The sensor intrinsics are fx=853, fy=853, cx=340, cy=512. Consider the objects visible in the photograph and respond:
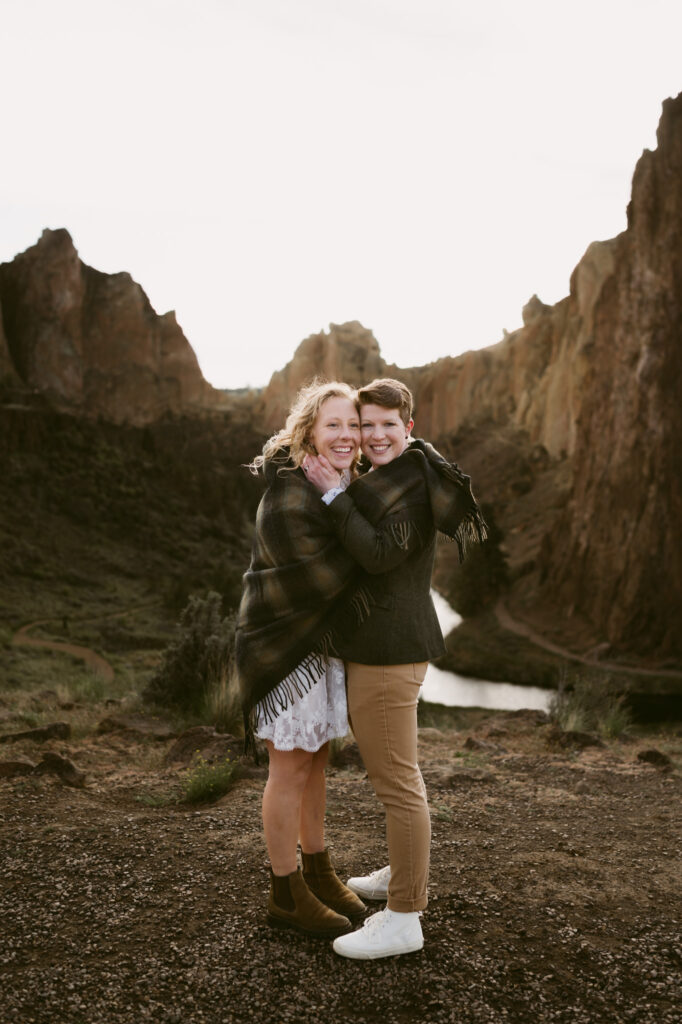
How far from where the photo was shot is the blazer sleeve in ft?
9.93

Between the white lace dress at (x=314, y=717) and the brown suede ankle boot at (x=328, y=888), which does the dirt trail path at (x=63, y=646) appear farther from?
the white lace dress at (x=314, y=717)

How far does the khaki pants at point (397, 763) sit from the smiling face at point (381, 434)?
796mm

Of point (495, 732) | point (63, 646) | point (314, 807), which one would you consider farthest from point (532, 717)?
point (63, 646)

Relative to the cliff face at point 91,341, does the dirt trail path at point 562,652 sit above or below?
below

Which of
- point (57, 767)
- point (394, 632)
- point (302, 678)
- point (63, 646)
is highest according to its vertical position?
point (394, 632)

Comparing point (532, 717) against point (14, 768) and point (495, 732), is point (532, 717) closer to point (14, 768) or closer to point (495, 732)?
point (495, 732)

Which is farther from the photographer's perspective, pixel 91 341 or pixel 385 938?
pixel 91 341

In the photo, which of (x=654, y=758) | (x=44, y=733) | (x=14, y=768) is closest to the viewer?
(x=14, y=768)

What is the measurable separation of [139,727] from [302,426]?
493cm

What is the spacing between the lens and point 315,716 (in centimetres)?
324

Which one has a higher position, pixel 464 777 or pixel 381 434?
pixel 381 434

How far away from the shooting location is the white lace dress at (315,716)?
3.21 metres

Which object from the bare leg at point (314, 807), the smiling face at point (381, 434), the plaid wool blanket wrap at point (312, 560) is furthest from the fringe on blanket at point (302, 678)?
the smiling face at point (381, 434)

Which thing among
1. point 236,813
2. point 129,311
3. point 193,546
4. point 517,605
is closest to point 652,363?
point 517,605
